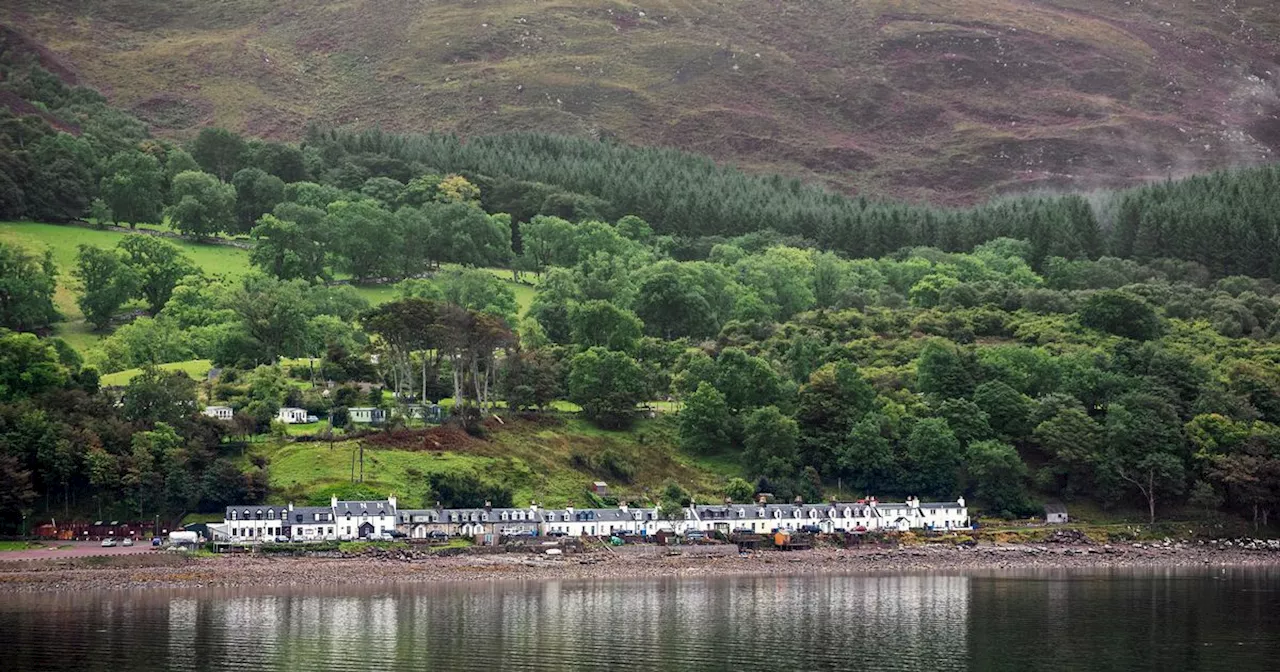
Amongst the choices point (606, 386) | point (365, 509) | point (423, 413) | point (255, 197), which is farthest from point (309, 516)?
point (255, 197)

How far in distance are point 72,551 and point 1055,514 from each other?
223 ft

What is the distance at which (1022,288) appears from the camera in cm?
17775

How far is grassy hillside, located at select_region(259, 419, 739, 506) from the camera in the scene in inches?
4469

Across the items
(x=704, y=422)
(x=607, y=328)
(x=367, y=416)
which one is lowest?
(x=704, y=422)

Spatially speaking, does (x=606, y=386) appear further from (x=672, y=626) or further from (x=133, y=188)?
(x=133, y=188)

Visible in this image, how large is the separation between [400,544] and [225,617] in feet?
87.2

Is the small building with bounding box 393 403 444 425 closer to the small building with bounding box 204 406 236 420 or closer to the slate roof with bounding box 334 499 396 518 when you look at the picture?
the small building with bounding box 204 406 236 420

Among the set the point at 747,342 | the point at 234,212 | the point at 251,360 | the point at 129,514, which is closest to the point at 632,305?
the point at 747,342

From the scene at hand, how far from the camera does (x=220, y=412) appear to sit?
120875mm

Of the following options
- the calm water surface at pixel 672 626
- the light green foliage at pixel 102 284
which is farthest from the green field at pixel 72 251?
the calm water surface at pixel 672 626

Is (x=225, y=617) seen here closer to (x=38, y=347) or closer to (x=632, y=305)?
(x=38, y=347)

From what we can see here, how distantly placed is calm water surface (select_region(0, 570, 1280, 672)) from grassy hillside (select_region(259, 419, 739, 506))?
56.6 feet

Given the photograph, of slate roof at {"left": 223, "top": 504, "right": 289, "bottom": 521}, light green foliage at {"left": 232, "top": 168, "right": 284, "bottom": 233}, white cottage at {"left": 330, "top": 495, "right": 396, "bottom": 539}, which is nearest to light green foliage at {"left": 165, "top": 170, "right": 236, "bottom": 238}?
light green foliage at {"left": 232, "top": 168, "right": 284, "bottom": 233}

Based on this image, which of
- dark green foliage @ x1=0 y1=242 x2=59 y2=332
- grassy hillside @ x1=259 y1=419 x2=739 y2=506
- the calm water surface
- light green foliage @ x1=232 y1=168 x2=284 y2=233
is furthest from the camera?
light green foliage @ x1=232 y1=168 x2=284 y2=233
